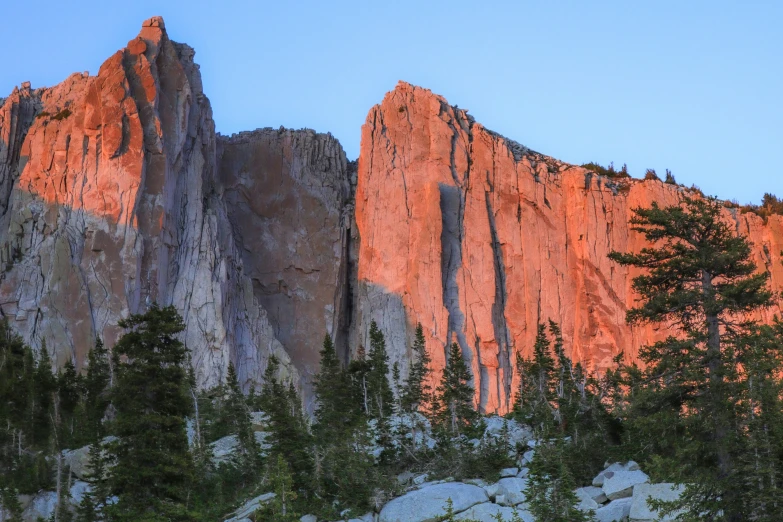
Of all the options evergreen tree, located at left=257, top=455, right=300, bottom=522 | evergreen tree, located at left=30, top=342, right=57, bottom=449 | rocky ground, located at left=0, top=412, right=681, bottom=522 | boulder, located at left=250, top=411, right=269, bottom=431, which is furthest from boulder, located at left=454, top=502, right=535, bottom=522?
evergreen tree, located at left=30, top=342, right=57, bottom=449

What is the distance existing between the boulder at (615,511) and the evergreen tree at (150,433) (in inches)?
548

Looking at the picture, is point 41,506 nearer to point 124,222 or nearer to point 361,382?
point 361,382

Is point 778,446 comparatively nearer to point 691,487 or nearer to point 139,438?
point 691,487

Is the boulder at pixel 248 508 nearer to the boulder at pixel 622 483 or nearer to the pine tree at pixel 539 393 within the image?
the pine tree at pixel 539 393

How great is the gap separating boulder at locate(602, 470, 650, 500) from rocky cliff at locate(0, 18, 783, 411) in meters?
33.2

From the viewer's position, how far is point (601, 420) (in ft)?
158

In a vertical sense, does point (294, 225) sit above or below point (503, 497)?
above

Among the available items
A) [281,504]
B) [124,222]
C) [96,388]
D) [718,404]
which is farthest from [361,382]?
[718,404]

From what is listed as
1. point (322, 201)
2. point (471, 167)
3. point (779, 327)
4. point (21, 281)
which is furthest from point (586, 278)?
point (779, 327)

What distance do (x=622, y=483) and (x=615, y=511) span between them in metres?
2.35

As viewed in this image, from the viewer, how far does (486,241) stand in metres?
81.1

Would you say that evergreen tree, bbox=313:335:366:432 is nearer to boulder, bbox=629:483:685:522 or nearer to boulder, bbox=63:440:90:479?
boulder, bbox=63:440:90:479

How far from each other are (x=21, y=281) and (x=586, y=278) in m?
39.6

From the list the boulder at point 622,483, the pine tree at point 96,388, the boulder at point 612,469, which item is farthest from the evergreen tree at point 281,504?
the pine tree at point 96,388
